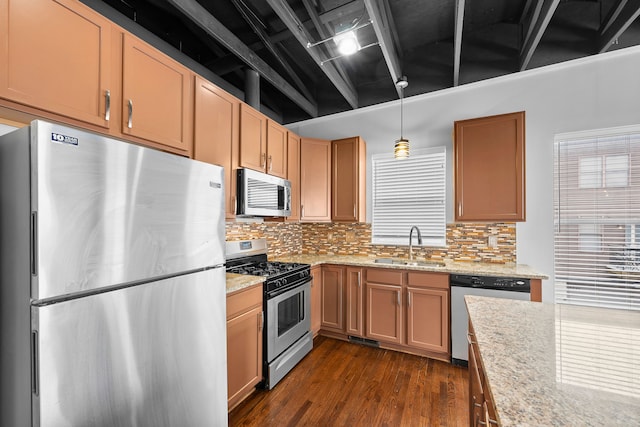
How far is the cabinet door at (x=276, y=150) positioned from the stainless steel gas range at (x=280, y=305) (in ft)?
2.65

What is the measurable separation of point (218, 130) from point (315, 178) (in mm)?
1477

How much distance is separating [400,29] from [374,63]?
1.66ft

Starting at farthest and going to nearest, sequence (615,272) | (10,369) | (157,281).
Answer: (615,272), (157,281), (10,369)

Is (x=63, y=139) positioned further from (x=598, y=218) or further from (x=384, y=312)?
(x=598, y=218)

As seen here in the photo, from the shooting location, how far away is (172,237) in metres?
1.24

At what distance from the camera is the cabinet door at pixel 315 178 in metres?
3.33

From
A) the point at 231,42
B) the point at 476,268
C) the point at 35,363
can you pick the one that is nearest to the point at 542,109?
the point at 476,268

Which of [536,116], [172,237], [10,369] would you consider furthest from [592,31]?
[10,369]

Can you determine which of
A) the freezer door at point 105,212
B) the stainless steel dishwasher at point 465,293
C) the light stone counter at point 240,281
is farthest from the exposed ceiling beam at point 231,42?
the stainless steel dishwasher at point 465,293

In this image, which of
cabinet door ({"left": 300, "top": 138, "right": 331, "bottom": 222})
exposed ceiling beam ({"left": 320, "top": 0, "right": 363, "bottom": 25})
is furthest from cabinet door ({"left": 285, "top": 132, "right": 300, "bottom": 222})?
exposed ceiling beam ({"left": 320, "top": 0, "right": 363, "bottom": 25})

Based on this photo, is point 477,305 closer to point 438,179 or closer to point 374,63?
point 438,179

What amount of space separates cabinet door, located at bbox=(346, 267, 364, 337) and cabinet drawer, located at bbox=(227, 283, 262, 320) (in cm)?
121

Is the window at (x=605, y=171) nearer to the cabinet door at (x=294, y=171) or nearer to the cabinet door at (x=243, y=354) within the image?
the cabinet door at (x=294, y=171)

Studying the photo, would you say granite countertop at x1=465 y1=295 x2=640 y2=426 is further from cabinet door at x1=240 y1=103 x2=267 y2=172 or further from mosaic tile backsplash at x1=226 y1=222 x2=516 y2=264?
cabinet door at x1=240 y1=103 x2=267 y2=172
